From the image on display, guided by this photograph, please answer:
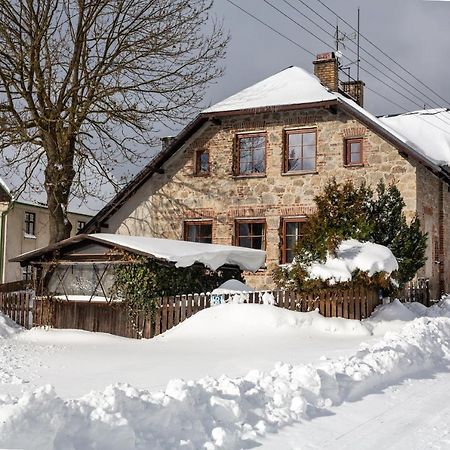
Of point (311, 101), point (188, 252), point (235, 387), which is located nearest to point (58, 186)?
point (188, 252)

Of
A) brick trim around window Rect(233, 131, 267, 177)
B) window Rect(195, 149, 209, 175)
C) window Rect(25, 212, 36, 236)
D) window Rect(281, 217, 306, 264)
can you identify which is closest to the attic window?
window Rect(25, 212, 36, 236)

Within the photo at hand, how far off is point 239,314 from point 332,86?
11649 millimetres

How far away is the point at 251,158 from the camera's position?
21906 mm

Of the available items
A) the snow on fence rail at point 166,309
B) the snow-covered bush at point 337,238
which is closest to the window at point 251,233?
the snow-covered bush at point 337,238

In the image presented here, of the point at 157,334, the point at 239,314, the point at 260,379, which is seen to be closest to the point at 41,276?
the point at 157,334

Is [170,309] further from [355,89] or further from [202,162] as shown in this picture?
[355,89]

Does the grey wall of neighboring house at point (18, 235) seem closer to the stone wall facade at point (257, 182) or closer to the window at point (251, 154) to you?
the stone wall facade at point (257, 182)

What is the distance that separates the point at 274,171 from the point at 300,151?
41.5 inches

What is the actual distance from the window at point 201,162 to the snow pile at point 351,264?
9.81 m

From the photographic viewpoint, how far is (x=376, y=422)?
594cm

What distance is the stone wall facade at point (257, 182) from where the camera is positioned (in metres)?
19.9

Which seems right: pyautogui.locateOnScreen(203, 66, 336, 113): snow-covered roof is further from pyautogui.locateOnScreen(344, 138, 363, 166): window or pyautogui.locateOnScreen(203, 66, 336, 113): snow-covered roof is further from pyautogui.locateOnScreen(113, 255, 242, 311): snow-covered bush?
pyautogui.locateOnScreen(113, 255, 242, 311): snow-covered bush

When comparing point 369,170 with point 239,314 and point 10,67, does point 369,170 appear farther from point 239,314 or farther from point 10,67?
point 10,67

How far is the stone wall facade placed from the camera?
19.9 m
